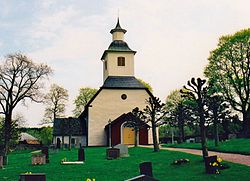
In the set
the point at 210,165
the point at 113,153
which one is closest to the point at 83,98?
the point at 113,153

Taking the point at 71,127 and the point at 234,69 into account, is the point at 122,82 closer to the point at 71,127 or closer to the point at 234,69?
the point at 71,127

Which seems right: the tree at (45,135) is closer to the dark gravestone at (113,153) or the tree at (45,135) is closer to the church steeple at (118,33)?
the church steeple at (118,33)

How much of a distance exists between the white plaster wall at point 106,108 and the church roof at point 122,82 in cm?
69

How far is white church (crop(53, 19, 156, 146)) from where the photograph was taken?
135 ft

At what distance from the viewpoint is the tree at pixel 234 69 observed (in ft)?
129

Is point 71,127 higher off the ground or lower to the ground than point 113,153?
higher

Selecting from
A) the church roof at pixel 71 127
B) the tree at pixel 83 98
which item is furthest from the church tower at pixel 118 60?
the tree at pixel 83 98

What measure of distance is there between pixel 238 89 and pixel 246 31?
23.3 feet

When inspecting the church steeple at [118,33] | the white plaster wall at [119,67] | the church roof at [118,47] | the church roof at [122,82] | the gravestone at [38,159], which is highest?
the church steeple at [118,33]

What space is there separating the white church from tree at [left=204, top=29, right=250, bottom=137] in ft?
30.4

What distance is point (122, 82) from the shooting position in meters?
44.6

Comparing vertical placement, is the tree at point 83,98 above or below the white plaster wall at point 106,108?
above

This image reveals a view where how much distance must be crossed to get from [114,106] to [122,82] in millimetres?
3615

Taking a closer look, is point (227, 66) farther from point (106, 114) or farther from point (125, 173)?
point (125, 173)
